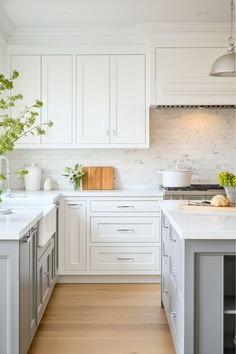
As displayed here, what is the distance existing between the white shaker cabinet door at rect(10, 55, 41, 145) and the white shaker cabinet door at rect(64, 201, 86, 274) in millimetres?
926

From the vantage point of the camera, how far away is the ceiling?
451 cm

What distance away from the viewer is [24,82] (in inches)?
213

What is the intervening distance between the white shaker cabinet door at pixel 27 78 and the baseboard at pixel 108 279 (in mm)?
1514

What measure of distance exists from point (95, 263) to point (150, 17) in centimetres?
250

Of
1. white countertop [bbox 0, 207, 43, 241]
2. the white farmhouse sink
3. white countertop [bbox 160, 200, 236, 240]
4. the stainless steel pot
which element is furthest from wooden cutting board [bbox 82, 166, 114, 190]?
white countertop [bbox 160, 200, 236, 240]

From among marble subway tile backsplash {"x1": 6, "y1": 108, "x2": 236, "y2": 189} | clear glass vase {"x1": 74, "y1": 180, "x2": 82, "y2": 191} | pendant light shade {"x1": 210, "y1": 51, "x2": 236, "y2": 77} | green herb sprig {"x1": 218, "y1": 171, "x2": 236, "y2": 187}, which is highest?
pendant light shade {"x1": 210, "y1": 51, "x2": 236, "y2": 77}

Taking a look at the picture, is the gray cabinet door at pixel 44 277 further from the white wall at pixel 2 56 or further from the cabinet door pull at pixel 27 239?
the white wall at pixel 2 56

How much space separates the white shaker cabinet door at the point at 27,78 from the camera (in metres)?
5.41

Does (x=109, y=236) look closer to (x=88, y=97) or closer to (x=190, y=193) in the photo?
(x=190, y=193)

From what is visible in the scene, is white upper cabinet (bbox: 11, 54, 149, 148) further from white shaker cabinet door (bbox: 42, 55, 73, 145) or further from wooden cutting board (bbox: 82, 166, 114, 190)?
wooden cutting board (bbox: 82, 166, 114, 190)

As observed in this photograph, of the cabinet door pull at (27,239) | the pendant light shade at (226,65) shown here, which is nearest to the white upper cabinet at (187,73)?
the pendant light shade at (226,65)

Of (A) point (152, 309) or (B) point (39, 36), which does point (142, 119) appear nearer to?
(B) point (39, 36)

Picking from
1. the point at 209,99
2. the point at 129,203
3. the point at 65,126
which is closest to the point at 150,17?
the point at 209,99

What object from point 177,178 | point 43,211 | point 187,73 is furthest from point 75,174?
point 43,211
